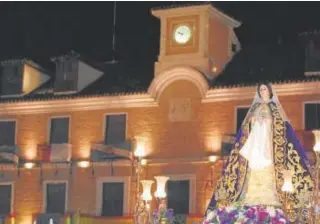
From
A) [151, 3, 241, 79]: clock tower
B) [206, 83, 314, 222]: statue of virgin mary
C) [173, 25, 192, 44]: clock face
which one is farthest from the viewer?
[173, 25, 192, 44]: clock face

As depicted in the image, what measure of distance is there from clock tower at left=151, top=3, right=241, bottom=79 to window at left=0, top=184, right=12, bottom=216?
7.86m

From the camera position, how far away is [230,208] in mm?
23141

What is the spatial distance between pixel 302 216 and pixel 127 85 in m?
19.9

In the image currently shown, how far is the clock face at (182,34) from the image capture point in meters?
43.2

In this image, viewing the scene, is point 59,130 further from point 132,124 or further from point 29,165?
point 132,124

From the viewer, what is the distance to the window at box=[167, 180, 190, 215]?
139 feet

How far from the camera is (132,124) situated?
4400 cm

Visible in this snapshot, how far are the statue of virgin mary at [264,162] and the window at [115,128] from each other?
57.7ft

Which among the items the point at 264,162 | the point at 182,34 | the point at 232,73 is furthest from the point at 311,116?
the point at 264,162

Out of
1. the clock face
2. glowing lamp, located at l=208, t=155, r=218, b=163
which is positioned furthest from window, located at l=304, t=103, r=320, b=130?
the clock face

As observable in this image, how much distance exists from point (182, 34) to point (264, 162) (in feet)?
59.2

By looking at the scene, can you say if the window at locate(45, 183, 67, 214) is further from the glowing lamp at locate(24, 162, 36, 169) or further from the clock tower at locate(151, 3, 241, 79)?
the clock tower at locate(151, 3, 241, 79)

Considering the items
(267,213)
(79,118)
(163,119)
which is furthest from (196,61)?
(267,213)

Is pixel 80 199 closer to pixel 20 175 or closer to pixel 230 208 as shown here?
pixel 20 175
